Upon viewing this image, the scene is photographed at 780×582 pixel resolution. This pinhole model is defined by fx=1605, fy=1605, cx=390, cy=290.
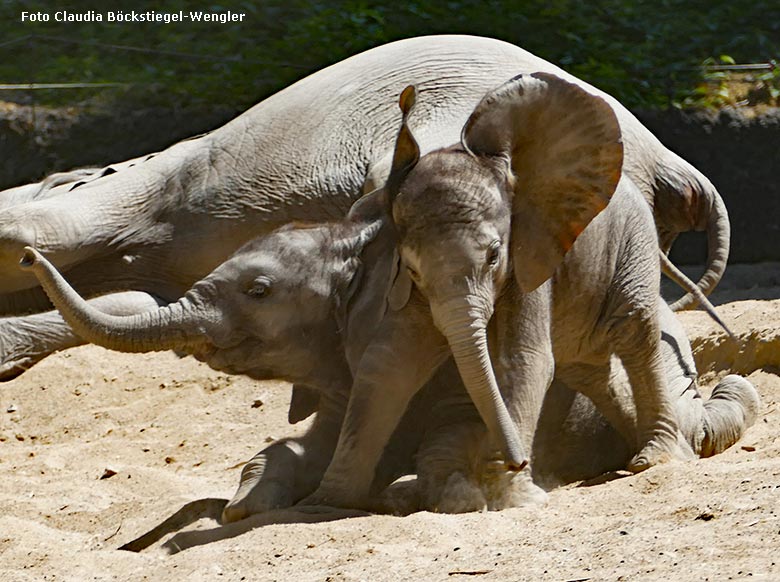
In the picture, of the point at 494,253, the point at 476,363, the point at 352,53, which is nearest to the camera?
the point at 476,363

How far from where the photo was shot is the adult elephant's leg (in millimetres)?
7824

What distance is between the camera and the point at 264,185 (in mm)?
7418

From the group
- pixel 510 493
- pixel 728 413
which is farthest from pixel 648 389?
pixel 510 493

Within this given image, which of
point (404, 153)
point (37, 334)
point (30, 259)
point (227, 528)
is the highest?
point (404, 153)

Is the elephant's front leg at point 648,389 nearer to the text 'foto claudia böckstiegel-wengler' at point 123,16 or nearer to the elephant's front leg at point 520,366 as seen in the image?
the elephant's front leg at point 520,366

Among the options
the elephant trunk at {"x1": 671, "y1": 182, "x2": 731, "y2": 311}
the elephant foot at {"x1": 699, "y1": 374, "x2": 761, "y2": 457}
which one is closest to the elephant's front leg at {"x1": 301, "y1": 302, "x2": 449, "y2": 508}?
the elephant foot at {"x1": 699, "y1": 374, "x2": 761, "y2": 457}

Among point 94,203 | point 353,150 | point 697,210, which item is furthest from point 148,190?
point 697,210

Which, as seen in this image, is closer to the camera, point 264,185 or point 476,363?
point 476,363

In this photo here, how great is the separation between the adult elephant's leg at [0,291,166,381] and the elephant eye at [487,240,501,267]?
316 cm

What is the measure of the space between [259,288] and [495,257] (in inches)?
32.5

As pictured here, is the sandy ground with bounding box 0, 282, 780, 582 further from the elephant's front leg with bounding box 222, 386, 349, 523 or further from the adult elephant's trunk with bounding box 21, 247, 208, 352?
the adult elephant's trunk with bounding box 21, 247, 208, 352

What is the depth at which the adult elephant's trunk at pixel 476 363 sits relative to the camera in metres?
4.84

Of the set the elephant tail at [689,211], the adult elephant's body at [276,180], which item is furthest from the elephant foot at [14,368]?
the elephant tail at [689,211]

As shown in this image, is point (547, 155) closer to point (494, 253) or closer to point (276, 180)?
point (494, 253)
